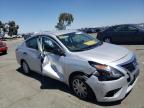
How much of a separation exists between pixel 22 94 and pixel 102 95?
8.29 feet

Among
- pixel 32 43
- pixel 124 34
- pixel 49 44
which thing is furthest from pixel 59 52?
pixel 124 34

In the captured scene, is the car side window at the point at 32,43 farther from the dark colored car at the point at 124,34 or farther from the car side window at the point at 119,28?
the car side window at the point at 119,28

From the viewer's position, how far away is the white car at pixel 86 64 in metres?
4.80

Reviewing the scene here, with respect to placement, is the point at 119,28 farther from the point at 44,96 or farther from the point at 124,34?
the point at 44,96

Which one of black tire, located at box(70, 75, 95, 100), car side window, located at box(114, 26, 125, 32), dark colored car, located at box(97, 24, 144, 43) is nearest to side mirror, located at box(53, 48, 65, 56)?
black tire, located at box(70, 75, 95, 100)

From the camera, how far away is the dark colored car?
14277 mm

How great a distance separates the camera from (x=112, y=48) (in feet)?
19.5

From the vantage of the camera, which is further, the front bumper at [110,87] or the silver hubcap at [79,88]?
the silver hubcap at [79,88]

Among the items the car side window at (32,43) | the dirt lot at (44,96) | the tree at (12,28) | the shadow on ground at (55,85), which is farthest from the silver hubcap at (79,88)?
the tree at (12,28)

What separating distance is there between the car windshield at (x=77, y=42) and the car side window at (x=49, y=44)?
0.71 ft

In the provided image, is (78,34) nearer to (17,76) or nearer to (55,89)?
(55,89)

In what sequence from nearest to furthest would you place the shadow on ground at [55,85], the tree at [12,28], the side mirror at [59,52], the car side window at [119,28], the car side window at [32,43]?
the shadow on ground at [55,85] → the side mirror at [59,52] → the car side window at [32,43] → the car side window at [119,28] → the tree at [12,28]

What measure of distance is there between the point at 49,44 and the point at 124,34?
31.2 ft

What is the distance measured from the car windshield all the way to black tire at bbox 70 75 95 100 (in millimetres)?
795
